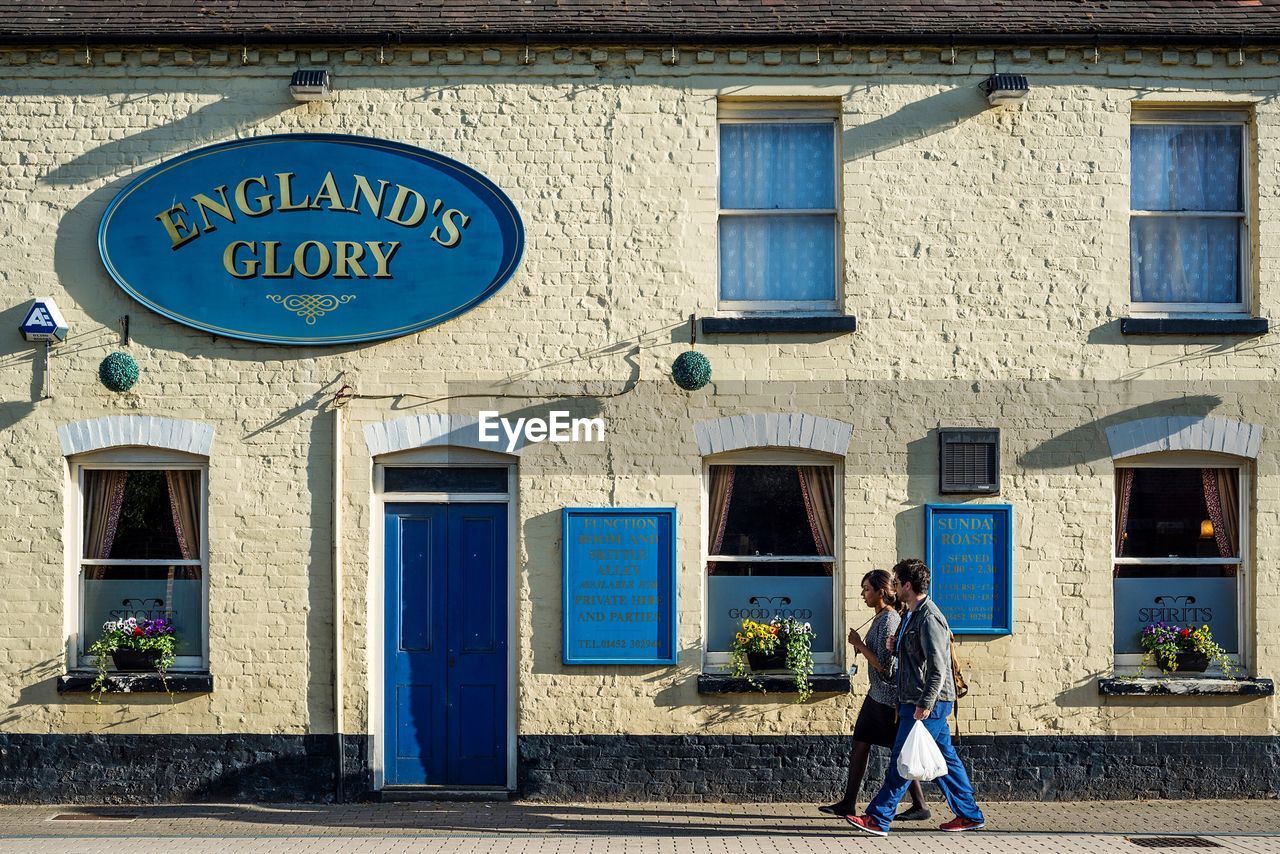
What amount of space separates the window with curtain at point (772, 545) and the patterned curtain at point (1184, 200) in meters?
3.17

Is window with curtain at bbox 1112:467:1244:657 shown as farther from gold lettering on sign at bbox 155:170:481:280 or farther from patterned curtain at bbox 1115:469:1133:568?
gold lettering on sign at bbox 155:170:481:280

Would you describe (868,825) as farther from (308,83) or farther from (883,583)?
(308,83)

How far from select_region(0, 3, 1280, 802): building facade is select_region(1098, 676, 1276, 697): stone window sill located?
35 mm

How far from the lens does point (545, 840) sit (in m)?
8.59

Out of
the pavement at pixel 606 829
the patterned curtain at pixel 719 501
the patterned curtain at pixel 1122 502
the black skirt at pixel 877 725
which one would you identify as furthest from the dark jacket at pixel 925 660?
the patterned curtain at pixel 1122 502

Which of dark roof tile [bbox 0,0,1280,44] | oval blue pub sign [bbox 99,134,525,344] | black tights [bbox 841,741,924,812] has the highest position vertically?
dark roof tile [bbox 0,0,1280,44]

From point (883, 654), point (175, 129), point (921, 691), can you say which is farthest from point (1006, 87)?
point (175, 129)

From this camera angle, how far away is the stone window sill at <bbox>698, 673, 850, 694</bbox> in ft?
31.4

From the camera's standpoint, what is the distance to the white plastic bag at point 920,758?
818 cm

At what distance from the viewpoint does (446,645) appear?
9.82 metres

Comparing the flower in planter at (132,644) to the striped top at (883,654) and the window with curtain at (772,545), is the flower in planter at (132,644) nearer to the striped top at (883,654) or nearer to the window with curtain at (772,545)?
the window with curtain at (772,545)

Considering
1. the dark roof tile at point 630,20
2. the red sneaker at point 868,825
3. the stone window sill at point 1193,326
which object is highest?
the dark roof tile at point 630,20

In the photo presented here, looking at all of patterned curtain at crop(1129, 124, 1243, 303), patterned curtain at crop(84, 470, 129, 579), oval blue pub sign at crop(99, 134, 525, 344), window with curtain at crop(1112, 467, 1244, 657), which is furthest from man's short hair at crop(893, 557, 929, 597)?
patterned curtain at crop(84, 470, 129, 579)

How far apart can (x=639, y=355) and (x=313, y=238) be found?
8.97ft
